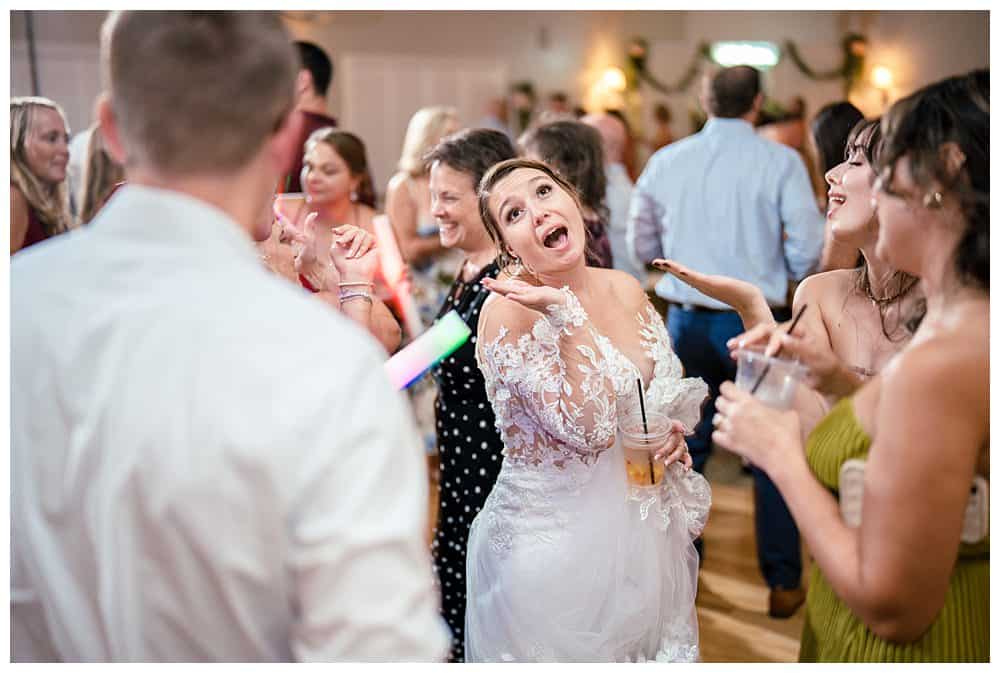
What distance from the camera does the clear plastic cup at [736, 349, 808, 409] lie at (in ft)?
4.20

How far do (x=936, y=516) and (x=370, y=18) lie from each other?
844 cm

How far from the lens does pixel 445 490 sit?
8.23 feet

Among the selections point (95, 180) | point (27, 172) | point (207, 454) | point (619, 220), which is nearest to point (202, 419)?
point (207, 454)

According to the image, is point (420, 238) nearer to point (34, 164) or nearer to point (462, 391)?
point (34, 164)

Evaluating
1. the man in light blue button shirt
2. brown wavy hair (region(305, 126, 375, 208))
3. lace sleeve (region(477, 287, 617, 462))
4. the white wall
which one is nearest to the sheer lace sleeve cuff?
lace sleeve (region(477, 287, 617, 462))

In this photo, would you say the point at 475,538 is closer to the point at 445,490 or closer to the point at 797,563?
the point at 445,490

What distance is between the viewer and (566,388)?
1842mm

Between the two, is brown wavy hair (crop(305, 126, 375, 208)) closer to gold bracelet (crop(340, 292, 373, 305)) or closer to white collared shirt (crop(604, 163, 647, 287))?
white collared shirt (crop(604, 163, 647, 287))

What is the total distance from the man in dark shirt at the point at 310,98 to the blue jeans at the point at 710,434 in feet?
4.98

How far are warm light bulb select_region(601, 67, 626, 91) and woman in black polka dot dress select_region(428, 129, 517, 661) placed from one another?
6.96 meters

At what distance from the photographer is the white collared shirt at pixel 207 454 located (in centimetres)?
87

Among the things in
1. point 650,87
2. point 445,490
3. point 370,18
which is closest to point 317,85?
point 445,490

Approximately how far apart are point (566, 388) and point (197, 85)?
106cm
